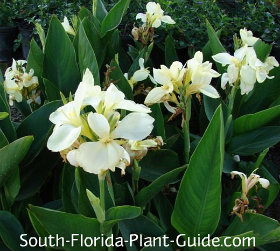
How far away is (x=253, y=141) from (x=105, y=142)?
2.48 ft

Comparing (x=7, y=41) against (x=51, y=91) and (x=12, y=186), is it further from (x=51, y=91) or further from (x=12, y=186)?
(x=12, y=186)

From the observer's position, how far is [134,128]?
2.19ft

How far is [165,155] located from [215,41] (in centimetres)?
46

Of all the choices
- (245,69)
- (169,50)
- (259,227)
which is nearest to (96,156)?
(259,227)

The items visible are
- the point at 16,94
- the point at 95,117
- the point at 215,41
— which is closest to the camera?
the point at 95,117

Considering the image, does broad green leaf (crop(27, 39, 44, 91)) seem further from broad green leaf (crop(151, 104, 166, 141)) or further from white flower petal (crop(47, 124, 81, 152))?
white flower petal (crop(47, 124, 81, 152))

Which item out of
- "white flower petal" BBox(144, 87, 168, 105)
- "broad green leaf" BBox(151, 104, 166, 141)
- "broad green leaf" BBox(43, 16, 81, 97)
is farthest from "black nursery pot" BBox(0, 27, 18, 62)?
"white flower petal" BBox(144, 87, 168, 105)

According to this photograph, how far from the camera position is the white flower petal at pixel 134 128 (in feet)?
2.18

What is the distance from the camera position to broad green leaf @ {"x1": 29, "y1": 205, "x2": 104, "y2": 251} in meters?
0.83

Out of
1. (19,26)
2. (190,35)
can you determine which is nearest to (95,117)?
(190,35)

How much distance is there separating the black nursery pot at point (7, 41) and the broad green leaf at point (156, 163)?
244 cm

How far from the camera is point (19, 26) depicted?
3000 millimetres

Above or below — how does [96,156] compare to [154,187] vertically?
above

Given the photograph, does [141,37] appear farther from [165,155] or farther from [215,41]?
[165,155]
